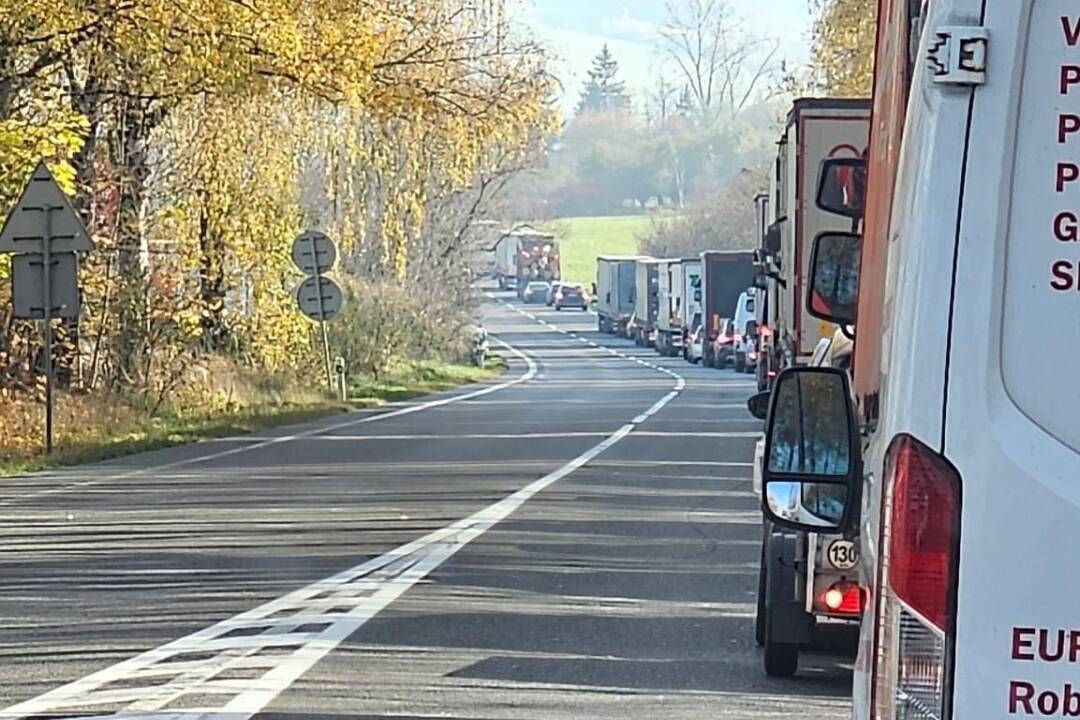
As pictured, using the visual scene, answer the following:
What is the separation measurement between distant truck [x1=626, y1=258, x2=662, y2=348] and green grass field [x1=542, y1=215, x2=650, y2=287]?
144ft

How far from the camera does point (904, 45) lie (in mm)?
4531

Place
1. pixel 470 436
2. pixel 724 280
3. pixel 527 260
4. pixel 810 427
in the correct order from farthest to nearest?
pixel 527 260 → pixel 724 280 → pixel 470 436 → pixel 810 427

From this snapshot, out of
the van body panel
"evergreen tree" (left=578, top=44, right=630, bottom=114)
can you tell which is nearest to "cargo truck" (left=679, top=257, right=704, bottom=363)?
the van body panel

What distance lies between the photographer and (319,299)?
37.1 metres

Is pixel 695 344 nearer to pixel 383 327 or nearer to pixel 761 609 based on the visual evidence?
pixel 383 327

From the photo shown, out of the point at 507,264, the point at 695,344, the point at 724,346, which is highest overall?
the point at 724,346

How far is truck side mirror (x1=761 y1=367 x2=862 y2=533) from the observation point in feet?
12.9

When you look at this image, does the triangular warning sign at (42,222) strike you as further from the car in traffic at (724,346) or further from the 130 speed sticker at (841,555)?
the car in traffic at (724,346)

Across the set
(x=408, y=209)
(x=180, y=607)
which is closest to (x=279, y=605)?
(x=180, y=607)

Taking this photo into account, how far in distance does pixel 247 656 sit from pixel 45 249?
47.8ft

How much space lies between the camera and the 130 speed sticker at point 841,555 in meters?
8.35

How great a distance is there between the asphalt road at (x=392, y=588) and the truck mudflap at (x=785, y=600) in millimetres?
216

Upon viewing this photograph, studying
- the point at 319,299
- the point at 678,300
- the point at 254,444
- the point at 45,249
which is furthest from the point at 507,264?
the point at 45,249

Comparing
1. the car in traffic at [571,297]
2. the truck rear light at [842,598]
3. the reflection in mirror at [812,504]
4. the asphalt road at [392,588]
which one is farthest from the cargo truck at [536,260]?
the reflection in mirror at [812,504]
